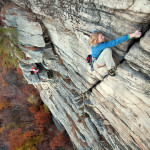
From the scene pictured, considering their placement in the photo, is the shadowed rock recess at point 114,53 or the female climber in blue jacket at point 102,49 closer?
the shadowed rock recess at point 114,53

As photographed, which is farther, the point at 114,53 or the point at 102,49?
A: the point at 114,53

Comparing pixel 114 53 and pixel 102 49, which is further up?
pixel 102 49

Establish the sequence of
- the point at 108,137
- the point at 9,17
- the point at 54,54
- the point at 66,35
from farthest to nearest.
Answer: the point at 54,54 → the point at 9,17 → the point at 108,137 → the point at 66,35

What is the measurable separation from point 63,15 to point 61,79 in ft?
18.3

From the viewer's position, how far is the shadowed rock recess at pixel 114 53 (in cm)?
341

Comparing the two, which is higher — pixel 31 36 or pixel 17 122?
pixel 31 36

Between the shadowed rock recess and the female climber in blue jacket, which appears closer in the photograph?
the shadowed rock recess

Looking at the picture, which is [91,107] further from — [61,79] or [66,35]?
[66,35]

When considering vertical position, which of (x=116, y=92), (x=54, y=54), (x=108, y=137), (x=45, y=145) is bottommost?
(x=45, y=145)

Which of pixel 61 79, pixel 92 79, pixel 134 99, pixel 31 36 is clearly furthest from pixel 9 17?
pixel 134 99

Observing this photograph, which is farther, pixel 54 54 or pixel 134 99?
pixel 54 54

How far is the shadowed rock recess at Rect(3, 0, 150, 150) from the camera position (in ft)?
11.2

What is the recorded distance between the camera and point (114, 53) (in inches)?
164

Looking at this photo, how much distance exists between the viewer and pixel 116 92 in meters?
4.80
